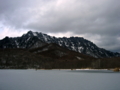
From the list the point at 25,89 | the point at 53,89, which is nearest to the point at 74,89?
the point at 53,89

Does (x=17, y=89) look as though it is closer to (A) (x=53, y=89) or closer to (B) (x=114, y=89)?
(A) (x=53, y=89)

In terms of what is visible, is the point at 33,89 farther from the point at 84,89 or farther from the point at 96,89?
the point at 96,89

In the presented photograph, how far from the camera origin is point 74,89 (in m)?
44.7

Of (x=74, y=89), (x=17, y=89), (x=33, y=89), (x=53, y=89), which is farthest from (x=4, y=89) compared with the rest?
(x=74, y=89)

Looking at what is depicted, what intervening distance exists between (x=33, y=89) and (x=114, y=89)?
70.4ft

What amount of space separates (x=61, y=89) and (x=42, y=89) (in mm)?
5098

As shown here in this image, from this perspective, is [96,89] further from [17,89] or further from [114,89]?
[17,89]

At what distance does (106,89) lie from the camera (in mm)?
44125

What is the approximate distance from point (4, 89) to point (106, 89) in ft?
88.1

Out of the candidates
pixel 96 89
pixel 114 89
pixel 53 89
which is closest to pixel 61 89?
pixel 53 89

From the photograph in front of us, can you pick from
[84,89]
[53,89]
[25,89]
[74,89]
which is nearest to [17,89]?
[25,89]

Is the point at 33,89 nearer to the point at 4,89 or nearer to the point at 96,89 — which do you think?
the point at 4,89

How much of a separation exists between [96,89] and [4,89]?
79.8 feet

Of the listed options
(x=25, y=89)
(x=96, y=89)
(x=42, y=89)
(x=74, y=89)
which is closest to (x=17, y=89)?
(x=25, y=89)
